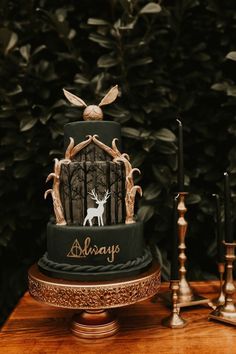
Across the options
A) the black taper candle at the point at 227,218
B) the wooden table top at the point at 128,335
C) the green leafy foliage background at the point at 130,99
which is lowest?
the wooden table top at the point at 128,335

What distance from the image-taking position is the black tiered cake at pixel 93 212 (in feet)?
3.57

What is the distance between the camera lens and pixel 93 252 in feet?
3.56

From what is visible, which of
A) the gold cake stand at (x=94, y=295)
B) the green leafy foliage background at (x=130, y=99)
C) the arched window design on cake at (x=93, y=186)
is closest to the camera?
the gold cake stand at (x=94, y=295)

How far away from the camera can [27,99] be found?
1827 mm

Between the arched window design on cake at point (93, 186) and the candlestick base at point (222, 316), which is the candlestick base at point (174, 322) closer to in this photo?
the candlestick base at point (222, 316)

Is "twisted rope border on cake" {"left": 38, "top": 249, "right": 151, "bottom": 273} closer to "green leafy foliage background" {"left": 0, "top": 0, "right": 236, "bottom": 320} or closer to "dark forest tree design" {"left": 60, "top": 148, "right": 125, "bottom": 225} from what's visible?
"dark forest tree design" {"left": 60, "top": 148, "right": 125, "bottom": 225}

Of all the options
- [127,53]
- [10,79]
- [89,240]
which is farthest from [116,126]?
[10,79]

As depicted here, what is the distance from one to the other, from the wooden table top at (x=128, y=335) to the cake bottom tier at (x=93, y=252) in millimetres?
186

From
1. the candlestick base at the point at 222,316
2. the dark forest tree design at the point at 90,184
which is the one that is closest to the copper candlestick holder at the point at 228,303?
the candlestick base at the point at 222,316

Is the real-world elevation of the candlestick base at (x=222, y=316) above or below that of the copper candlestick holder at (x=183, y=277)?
below

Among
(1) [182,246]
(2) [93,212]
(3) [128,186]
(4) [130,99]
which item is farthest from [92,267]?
(4) [130,99]

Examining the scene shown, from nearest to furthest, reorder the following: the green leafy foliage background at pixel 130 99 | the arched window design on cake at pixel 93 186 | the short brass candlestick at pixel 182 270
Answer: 1. the arched window design on cake at pixel 93 186
2. the short brass candlestick at pixel 182 270
3. the green leafy foliage background at pixel 130 99

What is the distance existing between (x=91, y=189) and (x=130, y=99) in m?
0.73

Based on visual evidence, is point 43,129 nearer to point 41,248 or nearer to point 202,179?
point 41,248
